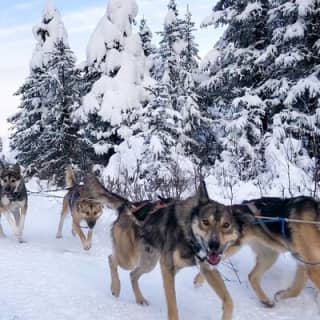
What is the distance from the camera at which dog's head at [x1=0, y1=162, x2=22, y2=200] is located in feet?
25.0

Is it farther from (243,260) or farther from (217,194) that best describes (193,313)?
(217,194)

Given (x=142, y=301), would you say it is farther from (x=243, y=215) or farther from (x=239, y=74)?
(x=239, y=74)

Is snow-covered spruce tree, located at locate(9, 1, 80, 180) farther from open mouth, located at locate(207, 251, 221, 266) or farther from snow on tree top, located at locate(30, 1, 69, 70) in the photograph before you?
open mouth, located at locate(207, 251, 221, 266)

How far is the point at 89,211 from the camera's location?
6.89m

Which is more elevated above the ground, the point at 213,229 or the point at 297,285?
the point at 213,229

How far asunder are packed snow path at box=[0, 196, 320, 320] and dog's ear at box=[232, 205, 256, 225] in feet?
2.52

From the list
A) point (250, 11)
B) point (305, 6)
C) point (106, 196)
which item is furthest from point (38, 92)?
point (106, 196)

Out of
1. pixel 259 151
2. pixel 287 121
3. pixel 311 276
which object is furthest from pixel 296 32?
pixel 311 276

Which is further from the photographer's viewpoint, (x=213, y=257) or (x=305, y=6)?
(x=305, y=6)

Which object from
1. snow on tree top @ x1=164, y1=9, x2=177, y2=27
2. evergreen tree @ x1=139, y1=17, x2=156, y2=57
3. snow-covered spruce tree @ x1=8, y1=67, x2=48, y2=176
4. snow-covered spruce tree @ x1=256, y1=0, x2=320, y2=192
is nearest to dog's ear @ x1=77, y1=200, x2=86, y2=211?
snow-covered spruce tree @ x1=256, y1=0, x2=320, y2=192

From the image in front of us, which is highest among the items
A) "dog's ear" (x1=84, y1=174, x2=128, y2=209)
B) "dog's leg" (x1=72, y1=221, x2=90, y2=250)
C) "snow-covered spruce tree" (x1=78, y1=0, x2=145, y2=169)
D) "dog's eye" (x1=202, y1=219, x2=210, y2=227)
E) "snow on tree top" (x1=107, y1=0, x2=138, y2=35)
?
"snow on tree top" (x1=107, y1=0, x2=138, y2=35)

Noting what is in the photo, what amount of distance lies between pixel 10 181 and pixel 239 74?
926 cm

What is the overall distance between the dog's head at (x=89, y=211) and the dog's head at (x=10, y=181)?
4.59 ft

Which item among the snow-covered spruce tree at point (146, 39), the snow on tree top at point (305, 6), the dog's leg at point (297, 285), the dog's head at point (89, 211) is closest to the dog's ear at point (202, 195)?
the dog's leg at point (297, 285)
